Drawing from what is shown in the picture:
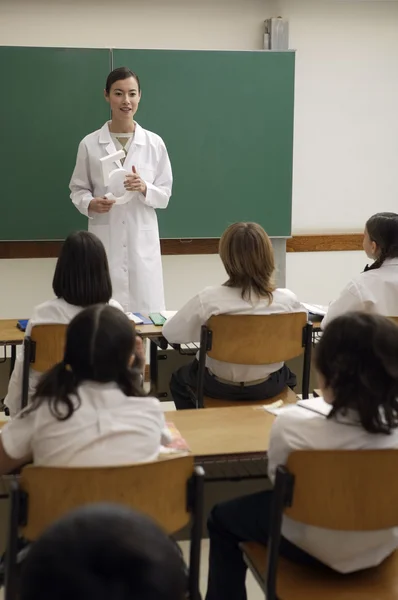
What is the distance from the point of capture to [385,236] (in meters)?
3.46

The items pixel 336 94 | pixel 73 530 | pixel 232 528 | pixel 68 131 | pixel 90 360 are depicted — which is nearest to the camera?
pixel 73 530

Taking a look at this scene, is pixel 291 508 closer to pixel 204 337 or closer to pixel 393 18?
pixel 204 337

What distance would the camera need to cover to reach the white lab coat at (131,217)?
4.62 meters

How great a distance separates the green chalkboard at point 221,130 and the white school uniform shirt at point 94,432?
354 cm

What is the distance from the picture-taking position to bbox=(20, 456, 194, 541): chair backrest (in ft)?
5.32

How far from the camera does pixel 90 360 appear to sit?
1884 millimetres

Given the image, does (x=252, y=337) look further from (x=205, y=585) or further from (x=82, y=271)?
(x=205, y=585)

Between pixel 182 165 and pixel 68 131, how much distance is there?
79 centimetres

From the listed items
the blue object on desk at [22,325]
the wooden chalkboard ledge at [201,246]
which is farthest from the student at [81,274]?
the wooden chalkboard ledge at [201,246]

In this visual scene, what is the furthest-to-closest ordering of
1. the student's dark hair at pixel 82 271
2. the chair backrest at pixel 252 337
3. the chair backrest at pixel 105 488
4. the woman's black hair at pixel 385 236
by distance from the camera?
1. the woman's black hair at pixel 385 236
2. the chair backrest at pixel 252 337
3. the student's dark hair at pixel 82 271
4. the chair backrest at pixel 105 488

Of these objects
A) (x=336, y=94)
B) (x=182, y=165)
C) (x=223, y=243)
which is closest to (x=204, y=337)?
(x=223, y=243)

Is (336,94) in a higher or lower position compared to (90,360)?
higher

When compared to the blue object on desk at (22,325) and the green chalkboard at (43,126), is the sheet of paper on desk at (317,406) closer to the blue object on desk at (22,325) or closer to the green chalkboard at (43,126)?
the blue object on desk at (22,325)

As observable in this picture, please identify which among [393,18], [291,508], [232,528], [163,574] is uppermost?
[393,18]
